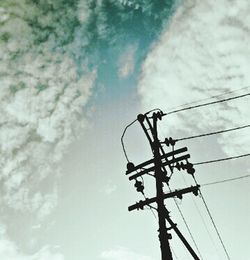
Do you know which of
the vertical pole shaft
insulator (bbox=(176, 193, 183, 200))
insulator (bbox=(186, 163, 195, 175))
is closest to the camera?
the vertical pole shaft

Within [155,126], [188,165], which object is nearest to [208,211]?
[188,165]

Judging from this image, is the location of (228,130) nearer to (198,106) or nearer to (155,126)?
(198,106)

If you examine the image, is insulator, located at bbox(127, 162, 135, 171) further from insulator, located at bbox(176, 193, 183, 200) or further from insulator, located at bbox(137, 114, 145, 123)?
insulator, located at bbox(176, 193, 183, 200)

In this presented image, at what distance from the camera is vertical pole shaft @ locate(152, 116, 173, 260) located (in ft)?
31.1

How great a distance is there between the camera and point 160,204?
10.4 meters

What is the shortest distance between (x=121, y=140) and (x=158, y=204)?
372 centimetres

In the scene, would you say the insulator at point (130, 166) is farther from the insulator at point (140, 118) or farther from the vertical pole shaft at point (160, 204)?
the insulator at point (140, 118)

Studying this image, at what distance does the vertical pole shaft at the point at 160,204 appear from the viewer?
949 centimetres

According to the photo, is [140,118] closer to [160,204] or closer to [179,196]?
[179,196]

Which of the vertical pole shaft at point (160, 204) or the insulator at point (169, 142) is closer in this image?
the vertical pole shaft at point (160, 204)

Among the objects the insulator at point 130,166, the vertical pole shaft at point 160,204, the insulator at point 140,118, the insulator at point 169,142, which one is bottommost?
the vertical pole shaft at point 160,204

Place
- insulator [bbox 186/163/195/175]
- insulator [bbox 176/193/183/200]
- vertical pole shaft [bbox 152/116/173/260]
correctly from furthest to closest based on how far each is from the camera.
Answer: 1. insulator [bbox 186/163/195/175]
2. insulator [bbox 176/193/183/200]
3. vertical pole shaft [bbox 152/116/173/260]

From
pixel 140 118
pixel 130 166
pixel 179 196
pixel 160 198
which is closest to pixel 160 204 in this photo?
pixel 160 198

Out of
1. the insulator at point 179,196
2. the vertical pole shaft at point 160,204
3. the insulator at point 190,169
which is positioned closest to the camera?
the vertical pole shaft at point 160,204
